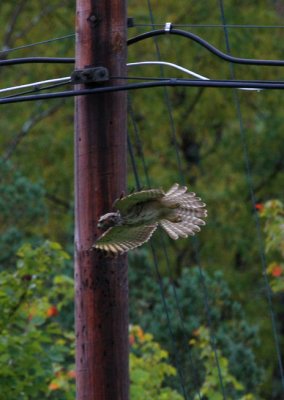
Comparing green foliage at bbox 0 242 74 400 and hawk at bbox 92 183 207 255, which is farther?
green foliage at bbox 0 242 74 400

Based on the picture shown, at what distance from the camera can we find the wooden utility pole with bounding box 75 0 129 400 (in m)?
5.32

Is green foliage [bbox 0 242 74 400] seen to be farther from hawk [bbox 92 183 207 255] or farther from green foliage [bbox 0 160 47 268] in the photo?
green foliage [bbox 0 160 47 268]

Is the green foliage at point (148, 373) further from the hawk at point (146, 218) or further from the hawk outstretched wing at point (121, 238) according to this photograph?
the hawk outstretched wing at point (121, 238)

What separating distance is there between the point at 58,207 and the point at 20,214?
5508 millimetres

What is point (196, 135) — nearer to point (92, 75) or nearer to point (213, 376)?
point (213, 376)

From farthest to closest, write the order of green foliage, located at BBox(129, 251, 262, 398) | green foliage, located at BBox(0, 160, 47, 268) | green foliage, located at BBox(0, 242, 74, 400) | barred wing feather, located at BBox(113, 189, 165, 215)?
green foliage, located at BBox(0, 160, 47, 268) < green foliage, located at BBox(129, 251, 262, 398) < green foliage, located at BBox(0, 242, 74, 400) < barred wing feather, located at BBox(113, 189, 165, 215)

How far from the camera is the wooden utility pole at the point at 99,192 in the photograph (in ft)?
17.5

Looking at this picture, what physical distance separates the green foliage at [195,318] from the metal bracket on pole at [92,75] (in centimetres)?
619

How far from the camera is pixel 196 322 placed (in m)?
11.9

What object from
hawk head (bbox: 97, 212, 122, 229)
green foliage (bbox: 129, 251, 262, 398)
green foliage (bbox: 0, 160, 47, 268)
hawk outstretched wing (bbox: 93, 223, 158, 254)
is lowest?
hawk outstretched wing (bbox: 93, 223, 158, 254)

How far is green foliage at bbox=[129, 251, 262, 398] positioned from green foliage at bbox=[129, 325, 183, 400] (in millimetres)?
1435

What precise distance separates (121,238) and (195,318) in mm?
7276

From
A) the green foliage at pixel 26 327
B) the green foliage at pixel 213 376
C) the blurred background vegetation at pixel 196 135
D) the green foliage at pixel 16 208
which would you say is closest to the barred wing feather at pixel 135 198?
the green foliage at pixel 26 327

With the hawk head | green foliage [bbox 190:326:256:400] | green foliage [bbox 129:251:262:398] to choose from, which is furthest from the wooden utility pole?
green foliage [bbox 129:251:262:398]
